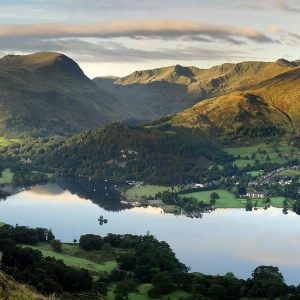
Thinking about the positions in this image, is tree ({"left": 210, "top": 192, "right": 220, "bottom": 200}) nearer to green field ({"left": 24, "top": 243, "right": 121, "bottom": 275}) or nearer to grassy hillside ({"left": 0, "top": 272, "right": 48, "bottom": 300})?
green field ({"left": 24, "top": 243, "right": 121, "bottom": 275})

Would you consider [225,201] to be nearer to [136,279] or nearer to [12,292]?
[136,279]

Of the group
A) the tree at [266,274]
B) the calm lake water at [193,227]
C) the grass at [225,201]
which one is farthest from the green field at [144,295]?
the grass at [225,201]

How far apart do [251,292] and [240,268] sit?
113ft

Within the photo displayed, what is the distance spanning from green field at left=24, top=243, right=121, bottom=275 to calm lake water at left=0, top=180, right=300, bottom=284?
20960 millimetres

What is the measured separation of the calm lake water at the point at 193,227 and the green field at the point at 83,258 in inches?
825

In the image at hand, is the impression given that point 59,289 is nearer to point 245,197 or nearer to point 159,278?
point 159,278

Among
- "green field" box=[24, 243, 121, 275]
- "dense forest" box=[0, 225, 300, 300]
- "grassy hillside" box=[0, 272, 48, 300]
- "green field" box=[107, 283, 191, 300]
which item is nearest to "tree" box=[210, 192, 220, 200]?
"green field" box=[24, 243, 121, 275]

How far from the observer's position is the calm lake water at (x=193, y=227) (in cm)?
11712

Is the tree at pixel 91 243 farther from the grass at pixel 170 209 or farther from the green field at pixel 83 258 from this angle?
the grass at pixel 170 209

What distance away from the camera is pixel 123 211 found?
172 m

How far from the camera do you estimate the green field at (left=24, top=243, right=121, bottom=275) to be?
90.9 meters

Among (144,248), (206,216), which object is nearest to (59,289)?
(144,248)

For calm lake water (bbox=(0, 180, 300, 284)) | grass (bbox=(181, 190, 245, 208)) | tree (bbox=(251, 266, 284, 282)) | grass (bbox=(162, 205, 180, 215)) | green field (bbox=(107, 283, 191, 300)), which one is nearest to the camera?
green field (bbox=(107, 283, 191, 300))

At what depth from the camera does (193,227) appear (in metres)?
150
